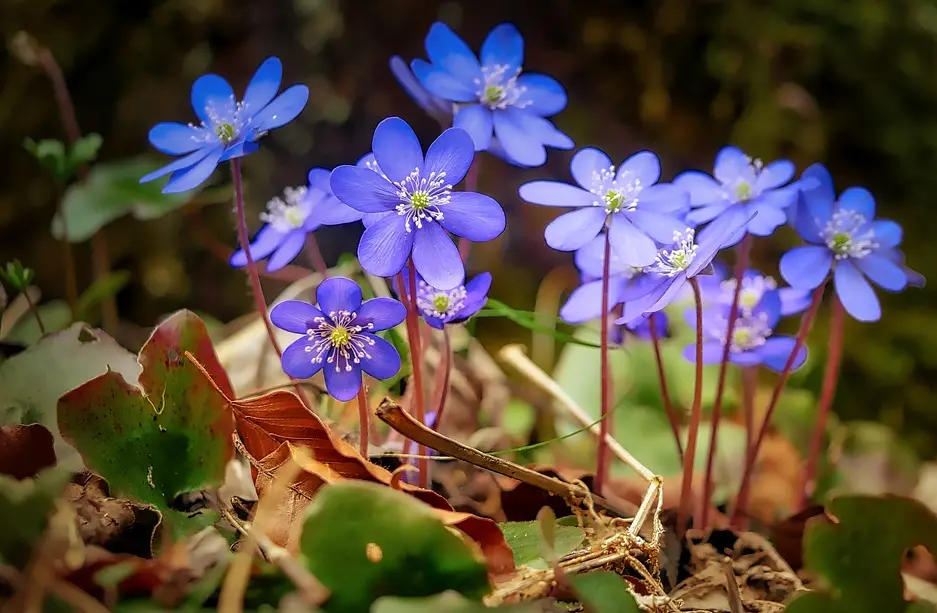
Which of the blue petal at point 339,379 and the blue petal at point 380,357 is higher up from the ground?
the blue petal at point 380,357

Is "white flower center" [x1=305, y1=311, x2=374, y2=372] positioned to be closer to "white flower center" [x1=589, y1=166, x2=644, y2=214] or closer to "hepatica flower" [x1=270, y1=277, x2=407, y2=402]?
"hepatica flower" [x1=270, y1=277, x2=407, y2=402]

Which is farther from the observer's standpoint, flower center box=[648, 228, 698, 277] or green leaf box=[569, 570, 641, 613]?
flower center box=[648, 228, 698, 277]

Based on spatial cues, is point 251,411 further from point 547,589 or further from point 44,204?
point 44,204

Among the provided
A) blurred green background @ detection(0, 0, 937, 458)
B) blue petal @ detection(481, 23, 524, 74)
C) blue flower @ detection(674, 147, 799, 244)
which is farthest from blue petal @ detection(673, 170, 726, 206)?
blurred green background @ detection(0, 0, 937, 458)

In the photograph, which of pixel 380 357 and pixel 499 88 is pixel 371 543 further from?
pixel 499 88

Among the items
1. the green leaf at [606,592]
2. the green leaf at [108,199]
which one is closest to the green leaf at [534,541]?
the green leaf at [606,592]

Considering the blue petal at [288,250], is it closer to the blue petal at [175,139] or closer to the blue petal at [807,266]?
the blue petal at [175,139]
